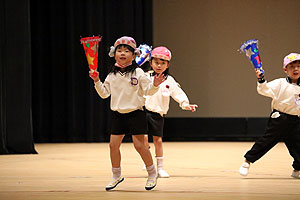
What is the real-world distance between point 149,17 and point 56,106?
76.1 inches

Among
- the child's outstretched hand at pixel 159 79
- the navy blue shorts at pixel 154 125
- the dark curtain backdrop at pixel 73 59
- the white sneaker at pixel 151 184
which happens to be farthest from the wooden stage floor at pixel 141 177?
the dark curtain backdrop at pixel 73 59

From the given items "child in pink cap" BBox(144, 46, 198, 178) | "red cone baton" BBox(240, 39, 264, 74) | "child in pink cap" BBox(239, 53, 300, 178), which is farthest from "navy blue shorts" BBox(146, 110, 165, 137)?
"red cone baton" BBox(240, 39, 264, 74)

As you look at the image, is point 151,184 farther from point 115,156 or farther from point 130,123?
point 130,123

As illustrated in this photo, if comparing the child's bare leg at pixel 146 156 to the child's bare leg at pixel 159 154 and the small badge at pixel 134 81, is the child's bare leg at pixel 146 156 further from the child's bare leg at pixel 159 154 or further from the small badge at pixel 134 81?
the child's bare leg at pixel 159 154

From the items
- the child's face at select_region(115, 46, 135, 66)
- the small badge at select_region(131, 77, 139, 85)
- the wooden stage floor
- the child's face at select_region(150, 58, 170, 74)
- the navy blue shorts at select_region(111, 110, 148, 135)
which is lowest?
the wooden stage floor

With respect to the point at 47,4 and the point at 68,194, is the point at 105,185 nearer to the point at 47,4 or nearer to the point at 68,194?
the point at 68,194

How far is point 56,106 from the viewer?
8.34 m

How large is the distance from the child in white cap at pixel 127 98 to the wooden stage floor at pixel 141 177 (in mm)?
233

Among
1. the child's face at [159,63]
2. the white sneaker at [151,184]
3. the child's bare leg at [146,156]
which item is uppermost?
the child's face at [159,63]

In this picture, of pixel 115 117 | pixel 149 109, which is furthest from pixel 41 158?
pixel 115 117

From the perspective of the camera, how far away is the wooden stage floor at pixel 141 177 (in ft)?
11.1

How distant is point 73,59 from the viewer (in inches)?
323

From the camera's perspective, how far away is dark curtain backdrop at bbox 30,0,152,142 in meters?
8.12

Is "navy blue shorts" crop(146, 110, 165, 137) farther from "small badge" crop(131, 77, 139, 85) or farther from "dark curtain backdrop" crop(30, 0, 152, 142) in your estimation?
"dark curtain backdrop" crop(30, 0, 152, 142)
